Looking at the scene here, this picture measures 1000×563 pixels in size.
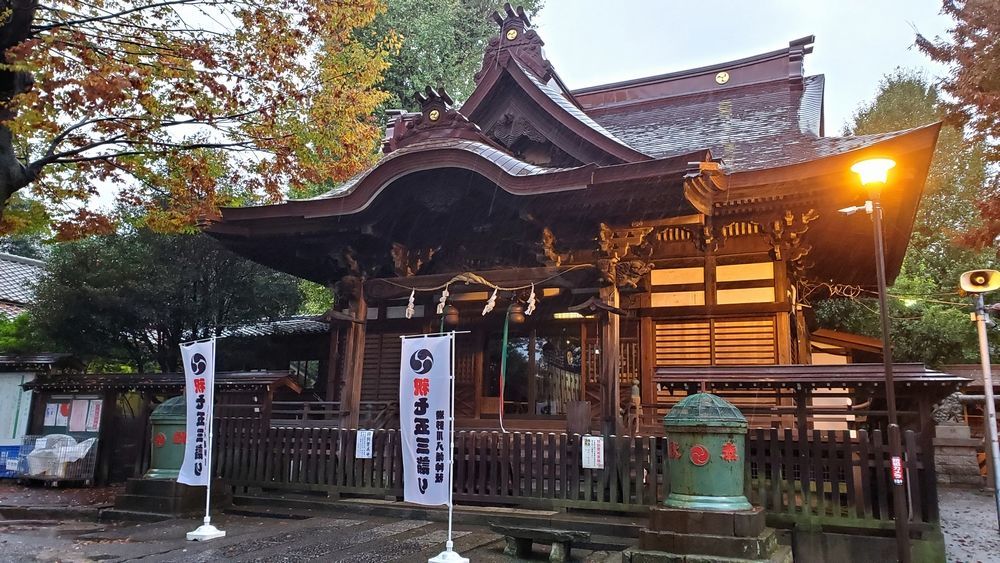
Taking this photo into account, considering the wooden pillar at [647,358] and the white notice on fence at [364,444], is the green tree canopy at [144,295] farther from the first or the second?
the wooden pillar at [647,358]

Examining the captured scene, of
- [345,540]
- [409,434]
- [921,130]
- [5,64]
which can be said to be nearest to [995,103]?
[921,130]

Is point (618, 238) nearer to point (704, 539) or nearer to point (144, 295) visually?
point (704, 539)

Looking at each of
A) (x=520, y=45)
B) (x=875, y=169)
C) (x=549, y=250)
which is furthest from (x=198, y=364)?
(x=875, y=169)

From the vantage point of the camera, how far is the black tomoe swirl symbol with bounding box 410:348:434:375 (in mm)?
7230

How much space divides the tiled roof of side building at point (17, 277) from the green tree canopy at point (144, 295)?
708 cm

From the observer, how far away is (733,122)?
14.4 meters

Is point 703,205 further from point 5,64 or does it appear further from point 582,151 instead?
point 5,64

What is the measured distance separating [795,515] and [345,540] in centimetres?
522

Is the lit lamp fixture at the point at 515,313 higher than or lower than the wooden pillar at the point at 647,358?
higher

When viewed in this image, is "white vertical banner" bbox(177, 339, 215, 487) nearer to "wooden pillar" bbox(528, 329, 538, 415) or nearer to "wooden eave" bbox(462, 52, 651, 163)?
"wooden pillar" bbox(528, 329, 538, 415)

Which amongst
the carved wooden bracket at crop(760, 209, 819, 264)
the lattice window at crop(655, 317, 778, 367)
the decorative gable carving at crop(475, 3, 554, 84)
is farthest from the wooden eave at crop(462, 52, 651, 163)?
the lattice window at crop(655, 317, 778, 367)

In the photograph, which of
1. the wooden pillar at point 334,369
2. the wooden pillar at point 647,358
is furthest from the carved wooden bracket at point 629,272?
the wooden pillar at point 334,369

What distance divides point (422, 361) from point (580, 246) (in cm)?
482

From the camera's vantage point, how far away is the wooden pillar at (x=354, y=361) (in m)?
11.0
